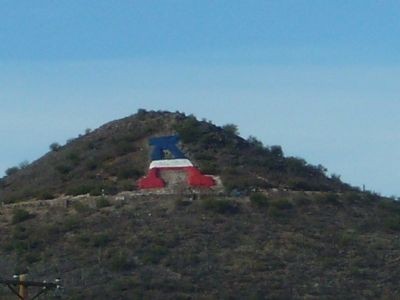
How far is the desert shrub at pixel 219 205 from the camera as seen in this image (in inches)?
3440

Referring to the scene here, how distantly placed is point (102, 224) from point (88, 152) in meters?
14.7

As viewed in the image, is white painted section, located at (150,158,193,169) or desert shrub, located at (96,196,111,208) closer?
desert shrub, located at (96,196,111,208)

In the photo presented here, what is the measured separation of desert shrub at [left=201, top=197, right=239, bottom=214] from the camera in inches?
3440

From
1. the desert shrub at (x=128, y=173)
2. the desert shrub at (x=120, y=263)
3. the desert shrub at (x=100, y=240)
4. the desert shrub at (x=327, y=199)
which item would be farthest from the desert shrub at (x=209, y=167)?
the desert shrub at (x=120, y=263)

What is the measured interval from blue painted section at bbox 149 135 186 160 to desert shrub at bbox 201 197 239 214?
7574 mm

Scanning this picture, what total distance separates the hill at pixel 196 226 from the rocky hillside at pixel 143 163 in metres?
0.13

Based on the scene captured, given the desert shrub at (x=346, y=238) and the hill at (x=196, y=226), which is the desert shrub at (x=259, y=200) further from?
the desert shrub at (x=346, y=238)

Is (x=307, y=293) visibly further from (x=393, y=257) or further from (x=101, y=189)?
(x=101, y=189)

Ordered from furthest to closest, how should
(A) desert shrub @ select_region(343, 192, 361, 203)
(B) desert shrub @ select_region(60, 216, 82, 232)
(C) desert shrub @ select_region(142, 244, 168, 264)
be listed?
(A) desert shrub @ select_region(343, 192, 361, 203), (B) desert shrub @ select_region(60, 216, 82, 232), (C) desert shrub @ select_region(142, 244, 168, 264)

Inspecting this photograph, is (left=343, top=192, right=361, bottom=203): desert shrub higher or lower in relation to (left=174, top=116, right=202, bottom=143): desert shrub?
lower

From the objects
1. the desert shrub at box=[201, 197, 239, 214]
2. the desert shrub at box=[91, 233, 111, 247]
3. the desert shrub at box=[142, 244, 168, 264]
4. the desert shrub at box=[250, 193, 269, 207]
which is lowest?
the desert shrub at box=[142, 244, 168, 264]

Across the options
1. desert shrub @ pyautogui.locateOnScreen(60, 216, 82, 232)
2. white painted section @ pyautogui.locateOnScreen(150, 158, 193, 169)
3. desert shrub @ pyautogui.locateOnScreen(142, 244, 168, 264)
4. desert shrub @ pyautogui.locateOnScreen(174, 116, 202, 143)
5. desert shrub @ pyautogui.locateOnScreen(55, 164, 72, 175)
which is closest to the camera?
desert shrub @ pyautogui.locateOnScreen(142, 244, 168, 264)

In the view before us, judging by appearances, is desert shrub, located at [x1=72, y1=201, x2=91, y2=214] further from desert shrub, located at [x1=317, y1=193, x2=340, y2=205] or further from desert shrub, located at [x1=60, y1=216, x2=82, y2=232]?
desert shrub, located at [x1=317, y1=193, x2=340, y2=205]

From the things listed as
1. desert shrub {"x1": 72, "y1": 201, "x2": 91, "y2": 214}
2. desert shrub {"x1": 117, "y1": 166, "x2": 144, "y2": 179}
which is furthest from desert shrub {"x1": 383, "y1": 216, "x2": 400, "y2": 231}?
desert shrub {"x1": 72, "y1": 201, "x2": 91, "y2": 214}
